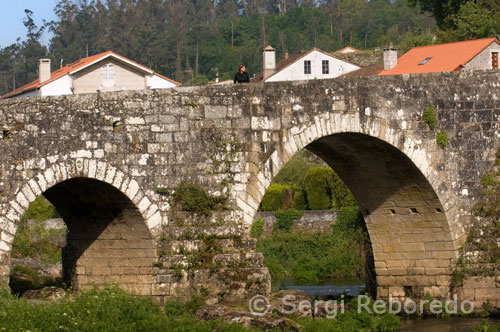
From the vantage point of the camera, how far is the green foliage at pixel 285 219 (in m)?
29.1

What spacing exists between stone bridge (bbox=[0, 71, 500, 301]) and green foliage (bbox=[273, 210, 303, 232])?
39.7 ft

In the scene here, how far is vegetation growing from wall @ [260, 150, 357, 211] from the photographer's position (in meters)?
32.4

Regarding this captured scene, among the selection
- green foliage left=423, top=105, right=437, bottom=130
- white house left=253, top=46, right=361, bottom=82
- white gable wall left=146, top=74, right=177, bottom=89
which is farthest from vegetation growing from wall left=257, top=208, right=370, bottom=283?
white house left=253, top=46, right=361, bottom=82

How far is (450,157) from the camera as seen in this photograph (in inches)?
665

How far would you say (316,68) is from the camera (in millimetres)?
47406

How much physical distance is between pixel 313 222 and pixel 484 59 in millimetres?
8526

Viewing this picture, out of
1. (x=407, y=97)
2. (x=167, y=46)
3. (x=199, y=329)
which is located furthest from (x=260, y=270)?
(x=167, y=46)

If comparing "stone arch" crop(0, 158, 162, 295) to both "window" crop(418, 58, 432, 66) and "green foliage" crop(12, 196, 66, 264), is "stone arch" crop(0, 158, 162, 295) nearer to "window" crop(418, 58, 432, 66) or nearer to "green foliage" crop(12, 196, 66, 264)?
"green foliage" crop(12, 196, 66, 264)

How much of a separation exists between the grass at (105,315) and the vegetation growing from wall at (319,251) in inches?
431

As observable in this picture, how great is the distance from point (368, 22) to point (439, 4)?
39.6m

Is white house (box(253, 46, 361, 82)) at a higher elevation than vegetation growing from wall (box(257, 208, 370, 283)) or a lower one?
higher

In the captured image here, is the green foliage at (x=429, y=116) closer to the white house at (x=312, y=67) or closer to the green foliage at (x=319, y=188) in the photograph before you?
the green foliage at (x=319, y=188)

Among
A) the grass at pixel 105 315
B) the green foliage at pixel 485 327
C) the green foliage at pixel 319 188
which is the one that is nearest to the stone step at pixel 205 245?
the grass at pixel 105 315

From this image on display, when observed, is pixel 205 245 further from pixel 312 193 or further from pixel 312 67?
pixel 312 67
